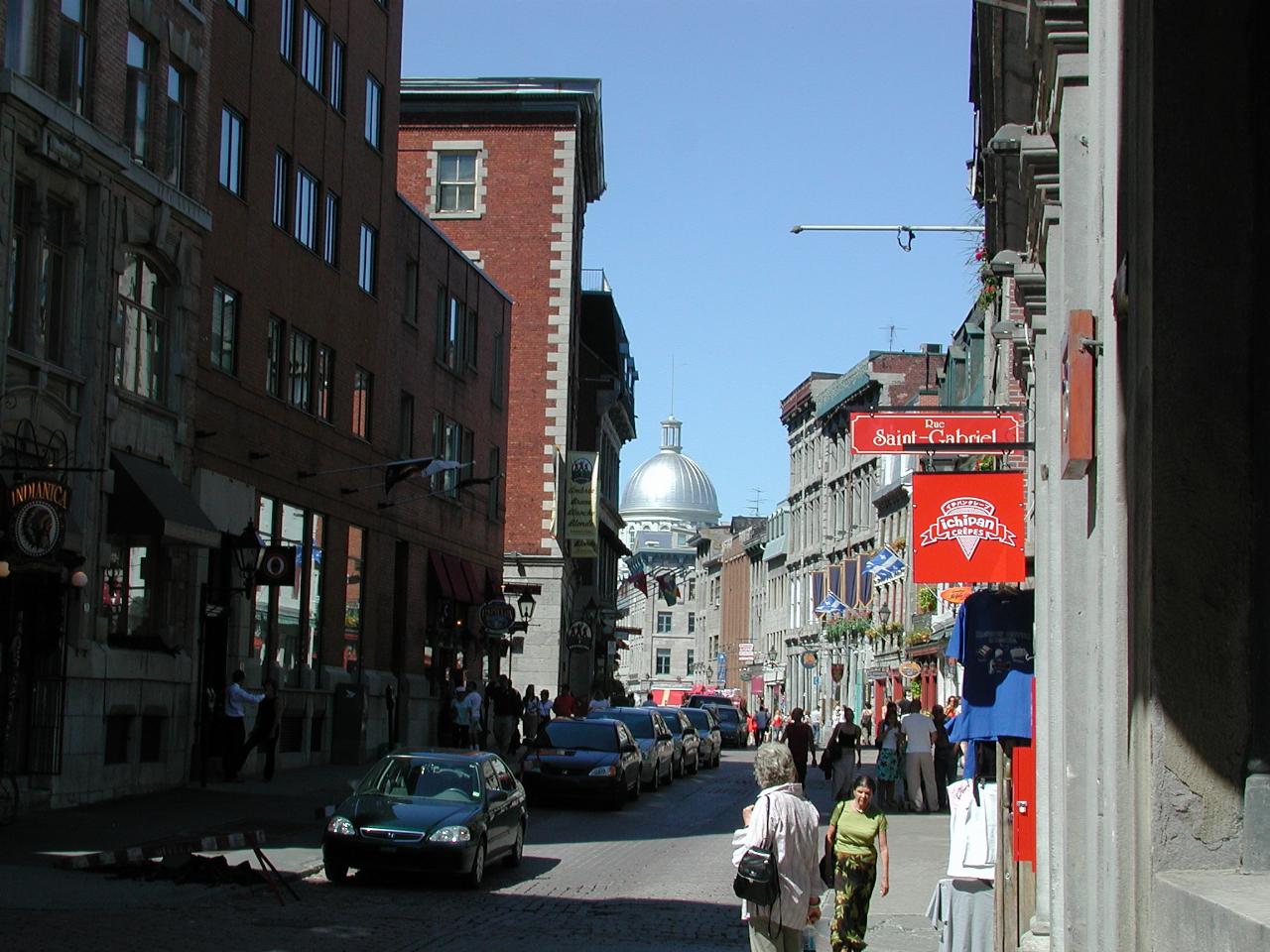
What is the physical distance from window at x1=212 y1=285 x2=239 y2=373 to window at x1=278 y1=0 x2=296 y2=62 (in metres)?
5.12

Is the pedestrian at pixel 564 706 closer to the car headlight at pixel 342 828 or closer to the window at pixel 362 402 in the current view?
the window at pixel 362 402

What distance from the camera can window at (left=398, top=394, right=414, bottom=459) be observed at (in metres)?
39.9

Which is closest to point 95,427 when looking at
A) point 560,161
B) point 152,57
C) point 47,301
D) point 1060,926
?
point 47,301

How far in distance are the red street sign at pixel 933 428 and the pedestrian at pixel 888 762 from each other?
13.7 m

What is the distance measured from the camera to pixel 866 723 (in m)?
75.2

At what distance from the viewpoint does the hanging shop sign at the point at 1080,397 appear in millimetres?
8094

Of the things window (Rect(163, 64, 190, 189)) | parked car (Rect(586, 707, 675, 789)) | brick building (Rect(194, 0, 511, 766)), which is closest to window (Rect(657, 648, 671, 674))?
brick building (Rect(194, 0, 511, 766))

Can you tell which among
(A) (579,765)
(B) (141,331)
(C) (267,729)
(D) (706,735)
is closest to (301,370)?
(C) (267,729)

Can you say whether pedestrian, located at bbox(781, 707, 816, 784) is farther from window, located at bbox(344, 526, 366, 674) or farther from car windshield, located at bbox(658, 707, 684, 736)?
window, located at bbox(344, 526, 366, 674)

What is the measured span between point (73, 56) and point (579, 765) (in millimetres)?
13382

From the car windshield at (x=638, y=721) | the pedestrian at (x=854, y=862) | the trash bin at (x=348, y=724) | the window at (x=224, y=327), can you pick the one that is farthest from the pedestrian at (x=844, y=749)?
the pedestrian at (x=854, y=862)

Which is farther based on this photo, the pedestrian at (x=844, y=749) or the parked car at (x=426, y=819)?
the pedestrian at (x=844, y=749)

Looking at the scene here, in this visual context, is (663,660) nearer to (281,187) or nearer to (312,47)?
(312,47)

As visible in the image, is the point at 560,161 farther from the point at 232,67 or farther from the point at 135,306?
the point at 135,306
